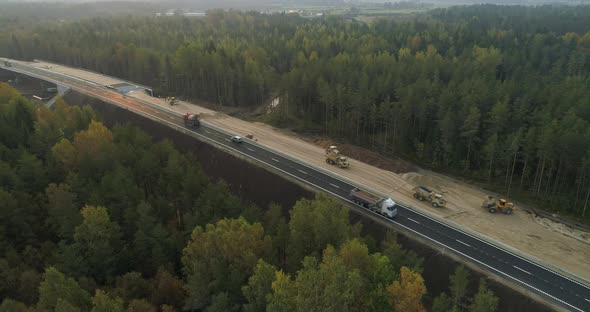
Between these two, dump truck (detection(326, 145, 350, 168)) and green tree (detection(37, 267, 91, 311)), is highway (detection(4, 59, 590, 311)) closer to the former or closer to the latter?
dump truck (detection(326, 145, 350, 168))

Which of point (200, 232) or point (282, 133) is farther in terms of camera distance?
point (282, 133)

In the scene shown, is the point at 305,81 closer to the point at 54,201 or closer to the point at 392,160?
the point at 392,160

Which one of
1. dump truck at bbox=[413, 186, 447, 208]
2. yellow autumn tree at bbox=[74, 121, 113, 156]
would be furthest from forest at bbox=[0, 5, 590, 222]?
yellow autumn tree at bbox=[74, 121, 113, 156]

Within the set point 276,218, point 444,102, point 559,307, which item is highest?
point 444,102

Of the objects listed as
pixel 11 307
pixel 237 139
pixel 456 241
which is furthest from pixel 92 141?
pixel 456 241

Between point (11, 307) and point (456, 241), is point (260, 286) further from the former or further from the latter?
point (456, 241)

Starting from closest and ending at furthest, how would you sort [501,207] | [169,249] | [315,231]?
[315,231] → [169,249] → [501,207]

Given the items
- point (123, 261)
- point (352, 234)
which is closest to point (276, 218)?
point (352, 234)
